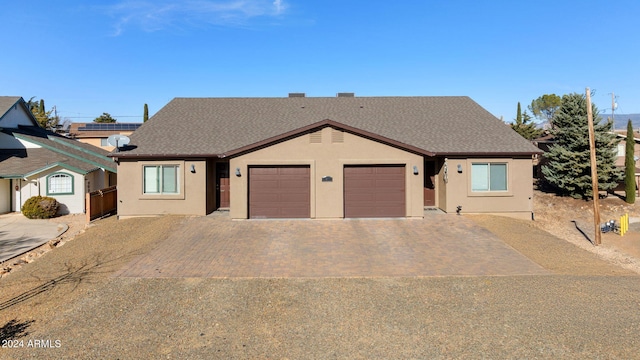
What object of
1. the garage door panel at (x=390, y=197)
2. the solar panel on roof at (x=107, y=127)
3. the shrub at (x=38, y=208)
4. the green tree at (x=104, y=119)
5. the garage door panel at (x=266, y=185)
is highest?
the green tree at (x=104, y=119)

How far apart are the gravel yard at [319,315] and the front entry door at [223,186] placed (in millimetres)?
7535

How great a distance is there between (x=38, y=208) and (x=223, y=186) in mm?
9190

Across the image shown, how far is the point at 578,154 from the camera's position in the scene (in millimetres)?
21562

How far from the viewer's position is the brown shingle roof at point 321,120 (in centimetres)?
1594

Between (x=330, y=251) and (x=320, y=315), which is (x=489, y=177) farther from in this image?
(x=320, y=315)

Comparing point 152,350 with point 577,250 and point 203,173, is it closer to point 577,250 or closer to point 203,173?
point 203,173

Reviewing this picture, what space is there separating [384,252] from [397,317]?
4165mm

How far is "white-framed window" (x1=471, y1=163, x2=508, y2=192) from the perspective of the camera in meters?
15.8

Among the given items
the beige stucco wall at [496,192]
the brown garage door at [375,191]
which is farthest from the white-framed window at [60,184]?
the beige stucco wall at [496,192]

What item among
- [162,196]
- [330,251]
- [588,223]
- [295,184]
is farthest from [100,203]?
[588,223]

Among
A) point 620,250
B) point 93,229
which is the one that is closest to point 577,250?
point 620,250

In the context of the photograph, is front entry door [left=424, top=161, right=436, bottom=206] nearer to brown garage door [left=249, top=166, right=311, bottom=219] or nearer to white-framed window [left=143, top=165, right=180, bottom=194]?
brown garage door [left=249, top=166, right=311, bottom=219]

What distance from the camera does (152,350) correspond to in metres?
5.35

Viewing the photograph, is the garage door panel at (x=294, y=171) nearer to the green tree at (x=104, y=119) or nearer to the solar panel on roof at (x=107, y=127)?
the solar panel on roof at (x=107, y=127)
